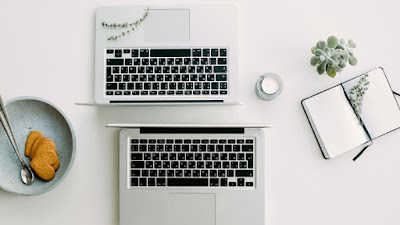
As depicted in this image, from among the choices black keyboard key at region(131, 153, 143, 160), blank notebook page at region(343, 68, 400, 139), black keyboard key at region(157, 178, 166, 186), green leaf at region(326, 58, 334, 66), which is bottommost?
black keyboard key at region(157, 178, 166, 186)

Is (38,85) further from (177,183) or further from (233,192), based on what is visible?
(233,192)

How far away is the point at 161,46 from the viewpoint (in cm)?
120

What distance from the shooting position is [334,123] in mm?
1249

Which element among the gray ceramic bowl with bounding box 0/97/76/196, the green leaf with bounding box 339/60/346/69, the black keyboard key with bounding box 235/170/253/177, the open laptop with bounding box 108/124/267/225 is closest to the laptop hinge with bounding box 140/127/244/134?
the open laptop with bounding box 108/124/267/225

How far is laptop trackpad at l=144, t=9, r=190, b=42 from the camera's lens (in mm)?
1203

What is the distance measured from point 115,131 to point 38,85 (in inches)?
10.5

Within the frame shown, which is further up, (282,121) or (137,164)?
(282,121)

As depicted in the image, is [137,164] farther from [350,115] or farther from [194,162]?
[350,115]

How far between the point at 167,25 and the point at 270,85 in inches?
13.2

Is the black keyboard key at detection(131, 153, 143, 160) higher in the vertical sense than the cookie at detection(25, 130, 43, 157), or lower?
lower

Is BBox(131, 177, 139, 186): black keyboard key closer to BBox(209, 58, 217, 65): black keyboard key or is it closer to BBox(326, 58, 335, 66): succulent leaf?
BBox(209, 58, 217, 65): black keyboard key

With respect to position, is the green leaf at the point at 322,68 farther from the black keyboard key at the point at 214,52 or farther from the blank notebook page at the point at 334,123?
the black keyboard key at the point at 214,52

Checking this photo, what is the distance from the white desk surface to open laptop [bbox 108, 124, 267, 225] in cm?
6

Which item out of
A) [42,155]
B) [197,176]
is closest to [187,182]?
[197,176]
